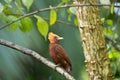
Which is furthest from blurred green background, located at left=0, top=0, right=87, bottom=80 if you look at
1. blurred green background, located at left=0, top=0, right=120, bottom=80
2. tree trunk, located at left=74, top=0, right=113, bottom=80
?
tree trunk, located at left=74, top=0, right=113, bottom=80

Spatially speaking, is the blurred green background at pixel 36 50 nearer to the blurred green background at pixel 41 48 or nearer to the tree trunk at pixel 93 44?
the blurred green background at pixel 41 48

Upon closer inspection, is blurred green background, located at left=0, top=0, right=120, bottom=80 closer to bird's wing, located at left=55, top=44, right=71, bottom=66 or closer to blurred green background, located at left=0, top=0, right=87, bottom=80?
blurred green background, located at left=0, top=0, right=87, bottom=80

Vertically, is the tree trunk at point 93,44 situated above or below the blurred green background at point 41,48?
above

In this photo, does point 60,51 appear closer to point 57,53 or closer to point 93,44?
point 57,53

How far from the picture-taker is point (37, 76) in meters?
2.12

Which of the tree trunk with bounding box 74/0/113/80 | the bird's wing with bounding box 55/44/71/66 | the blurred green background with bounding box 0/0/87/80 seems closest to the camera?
the tree trunk with bounding box 74/0/113/80

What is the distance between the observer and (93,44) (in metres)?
1.47

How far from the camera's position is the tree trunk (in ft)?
4.84

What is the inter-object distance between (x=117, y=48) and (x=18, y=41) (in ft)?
1.66

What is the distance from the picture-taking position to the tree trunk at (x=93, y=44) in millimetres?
1477

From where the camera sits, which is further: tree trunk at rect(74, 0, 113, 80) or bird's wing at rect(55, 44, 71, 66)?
bird's wing at rect(55, 44, 71, 66)

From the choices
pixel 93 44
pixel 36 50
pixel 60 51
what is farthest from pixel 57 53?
pixel 36 50

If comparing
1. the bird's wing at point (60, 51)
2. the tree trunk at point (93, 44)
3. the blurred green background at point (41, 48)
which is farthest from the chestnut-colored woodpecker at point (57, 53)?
the blurred green background at point (41, 48)

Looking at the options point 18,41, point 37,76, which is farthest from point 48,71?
point 18,41
